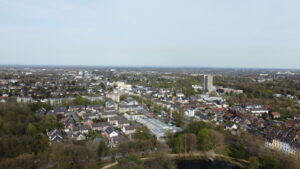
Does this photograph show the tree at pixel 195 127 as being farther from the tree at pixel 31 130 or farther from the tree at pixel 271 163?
the tree at pixel 31 130

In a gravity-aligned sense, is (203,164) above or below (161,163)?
below

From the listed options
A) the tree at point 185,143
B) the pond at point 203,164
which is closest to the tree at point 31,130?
the tree at point 185,143

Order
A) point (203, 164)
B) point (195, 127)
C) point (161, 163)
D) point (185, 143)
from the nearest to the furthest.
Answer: point (161, 163) < point (203, 164) < point (185, 143) < point (195, 127)

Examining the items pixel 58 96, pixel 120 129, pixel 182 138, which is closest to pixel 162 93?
pixel 58 96

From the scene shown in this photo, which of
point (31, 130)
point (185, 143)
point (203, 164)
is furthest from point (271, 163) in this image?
point (31, 130)

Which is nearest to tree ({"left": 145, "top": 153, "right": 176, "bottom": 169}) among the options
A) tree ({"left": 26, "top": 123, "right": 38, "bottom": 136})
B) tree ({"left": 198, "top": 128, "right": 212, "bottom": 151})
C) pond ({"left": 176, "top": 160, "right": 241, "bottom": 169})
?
pond ({"left": 176, "top": 160, "right": 241, "bottom": 169})

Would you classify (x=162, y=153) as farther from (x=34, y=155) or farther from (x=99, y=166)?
(x=34, y=155)

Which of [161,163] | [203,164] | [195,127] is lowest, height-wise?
[203,164]

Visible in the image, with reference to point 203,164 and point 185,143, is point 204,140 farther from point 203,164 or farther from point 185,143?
point 203,164

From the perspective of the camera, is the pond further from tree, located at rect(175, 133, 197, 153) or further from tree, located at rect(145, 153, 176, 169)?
tree, located at rect(145, 153, 176, 169)
